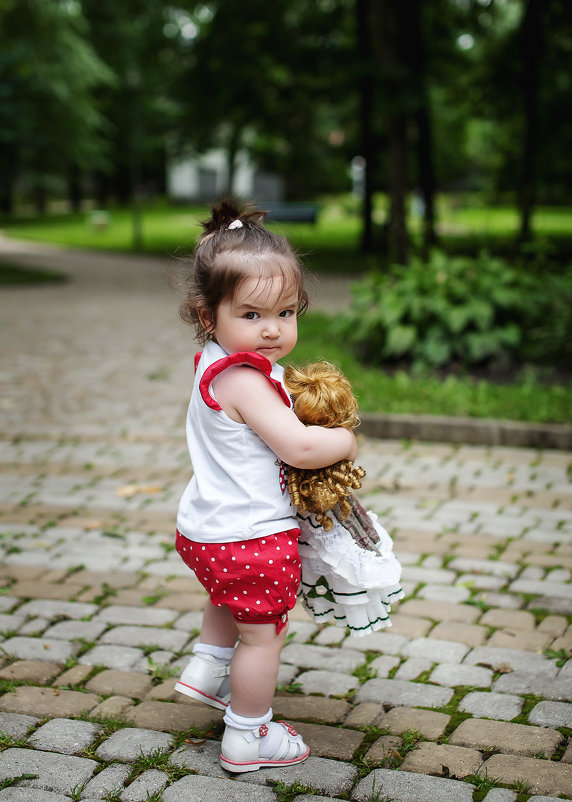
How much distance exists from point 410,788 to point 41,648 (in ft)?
4.87

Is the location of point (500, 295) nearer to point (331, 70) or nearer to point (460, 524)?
point (460, 524)

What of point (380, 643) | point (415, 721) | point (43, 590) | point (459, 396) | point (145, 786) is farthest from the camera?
point (459, 396)

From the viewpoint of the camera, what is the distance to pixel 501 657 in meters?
3.24

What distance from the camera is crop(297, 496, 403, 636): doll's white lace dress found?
8.04 ft

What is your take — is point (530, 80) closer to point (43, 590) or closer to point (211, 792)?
point (43, 590)

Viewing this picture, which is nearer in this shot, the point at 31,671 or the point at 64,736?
the point at 64,736

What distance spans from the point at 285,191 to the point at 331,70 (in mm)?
32081

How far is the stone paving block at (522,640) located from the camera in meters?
3.31

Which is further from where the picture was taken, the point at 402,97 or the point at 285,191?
the point at 285,191

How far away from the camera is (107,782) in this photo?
2430 mm

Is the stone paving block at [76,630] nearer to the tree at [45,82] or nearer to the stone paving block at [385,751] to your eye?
the stone paving block at [385,751]

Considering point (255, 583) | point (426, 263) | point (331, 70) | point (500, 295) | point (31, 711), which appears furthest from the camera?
point (331, 70)

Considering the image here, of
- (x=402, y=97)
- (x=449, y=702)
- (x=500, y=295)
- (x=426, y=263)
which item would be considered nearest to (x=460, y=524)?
(x=449, y=702)

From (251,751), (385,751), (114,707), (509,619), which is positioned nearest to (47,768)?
(114,707)
